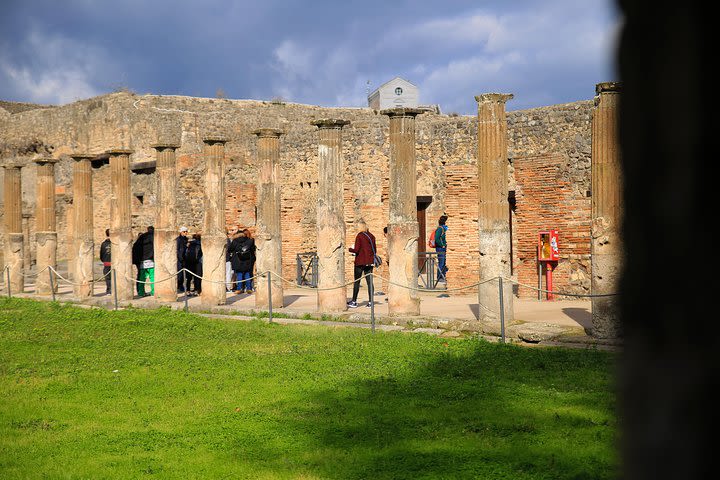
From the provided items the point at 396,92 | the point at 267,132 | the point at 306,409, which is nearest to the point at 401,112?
the point at 267,132

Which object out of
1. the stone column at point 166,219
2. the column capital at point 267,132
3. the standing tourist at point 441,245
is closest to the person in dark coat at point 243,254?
the stone column at point 166,219

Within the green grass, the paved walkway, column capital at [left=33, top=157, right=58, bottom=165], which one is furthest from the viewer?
column capital at [left=33, top=157, right=58, bottom=165]

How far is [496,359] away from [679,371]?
8594 mm

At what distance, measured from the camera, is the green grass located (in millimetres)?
5980

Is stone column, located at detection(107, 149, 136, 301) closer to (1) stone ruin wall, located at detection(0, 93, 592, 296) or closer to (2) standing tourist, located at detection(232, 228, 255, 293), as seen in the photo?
(2) standing tourist, located at detection(232, 228, 255, 293)

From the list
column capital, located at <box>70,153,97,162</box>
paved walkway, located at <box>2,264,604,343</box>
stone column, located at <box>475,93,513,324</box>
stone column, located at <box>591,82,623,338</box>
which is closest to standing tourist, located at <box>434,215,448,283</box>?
paved walkway, located at <box>2,264,604,343</box>

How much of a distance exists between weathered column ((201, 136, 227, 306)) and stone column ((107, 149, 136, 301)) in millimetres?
2653

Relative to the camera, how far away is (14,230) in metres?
22.5

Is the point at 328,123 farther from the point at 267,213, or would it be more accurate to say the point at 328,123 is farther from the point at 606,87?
the point at 606,87

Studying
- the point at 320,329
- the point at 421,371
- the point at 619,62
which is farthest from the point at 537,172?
the point at 619,62

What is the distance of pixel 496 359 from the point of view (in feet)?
32.0

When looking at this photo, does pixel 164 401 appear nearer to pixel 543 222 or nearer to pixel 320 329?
pixel 320 329

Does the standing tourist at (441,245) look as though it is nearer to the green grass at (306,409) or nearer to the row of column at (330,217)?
the row of column at (330,217)

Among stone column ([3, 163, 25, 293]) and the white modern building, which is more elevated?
the white modern building
